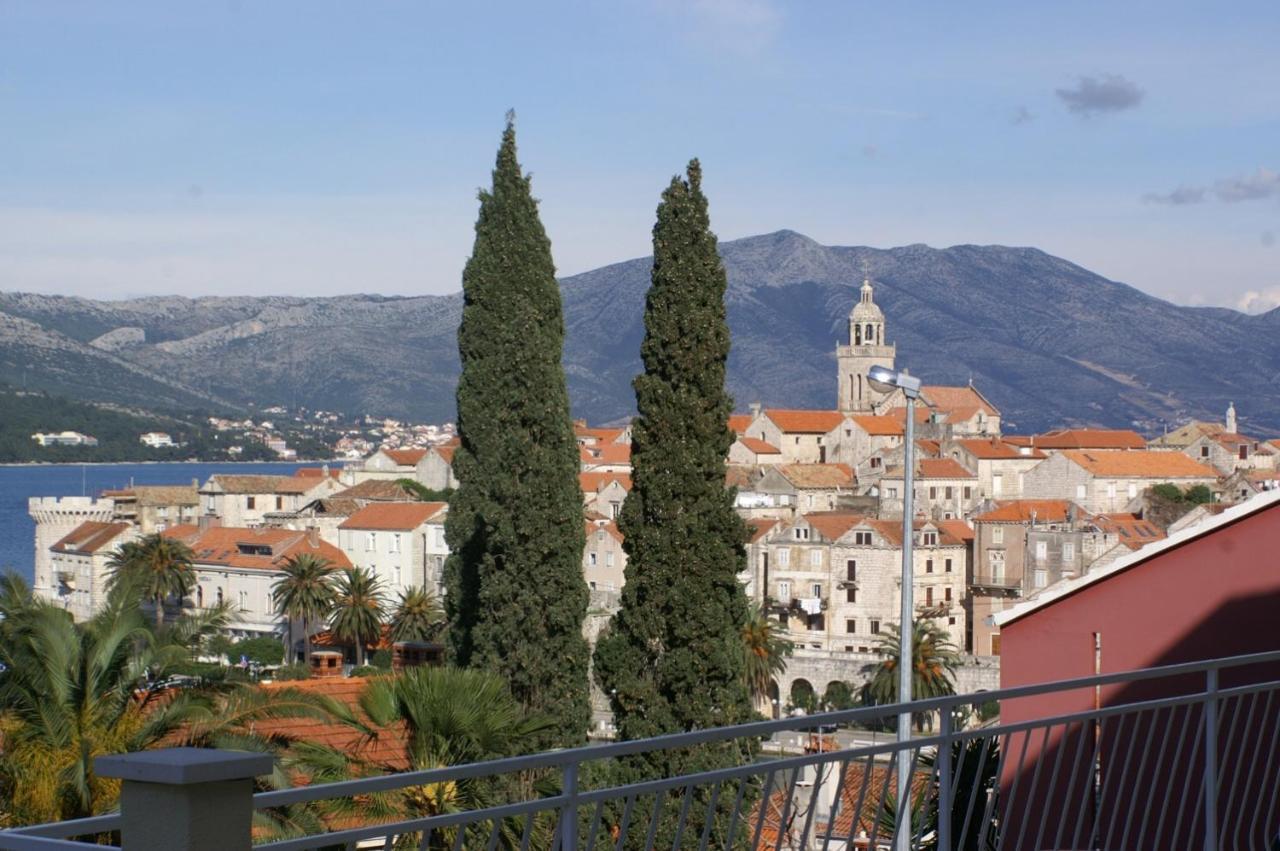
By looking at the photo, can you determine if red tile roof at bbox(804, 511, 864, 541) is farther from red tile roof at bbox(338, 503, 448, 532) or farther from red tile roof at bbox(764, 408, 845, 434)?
red tile roof at bbox(764, 408, 845, 434)

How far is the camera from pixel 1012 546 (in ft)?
277

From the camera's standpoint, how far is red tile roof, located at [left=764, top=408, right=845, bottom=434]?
127562 mm

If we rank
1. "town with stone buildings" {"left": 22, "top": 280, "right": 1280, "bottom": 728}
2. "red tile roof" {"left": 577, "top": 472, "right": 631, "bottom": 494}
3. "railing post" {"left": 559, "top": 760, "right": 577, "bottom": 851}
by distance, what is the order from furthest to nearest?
1. "red tile roof" {"left": 577, "top": 472, "right": 631, "bottom": 494}
2. "town with stone buildings" {"left": 22, "top": 280, "right": 1280, "bottom": 728}
3. "railing post" {"left": 559, "top": 760, "right": 577, "bottom": 851}

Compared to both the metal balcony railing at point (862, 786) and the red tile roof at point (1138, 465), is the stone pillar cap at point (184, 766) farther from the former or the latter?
the red tile roof at point (1138, 465)

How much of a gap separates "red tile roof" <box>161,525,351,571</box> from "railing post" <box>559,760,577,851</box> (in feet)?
277

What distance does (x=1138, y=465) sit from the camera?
349ft

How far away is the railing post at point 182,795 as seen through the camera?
348 centimetres

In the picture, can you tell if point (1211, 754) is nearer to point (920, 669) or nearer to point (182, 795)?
point (182, 795)

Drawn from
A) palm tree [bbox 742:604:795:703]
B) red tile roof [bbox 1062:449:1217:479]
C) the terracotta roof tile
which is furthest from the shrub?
red tile roof [bbox 1062:449:1217:479]

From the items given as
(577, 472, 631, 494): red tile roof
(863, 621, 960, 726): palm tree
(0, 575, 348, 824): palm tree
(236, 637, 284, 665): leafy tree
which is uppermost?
(0, 575, 348, 824): palm tree

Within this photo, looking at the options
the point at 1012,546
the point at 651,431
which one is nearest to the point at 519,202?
the point at 651,431

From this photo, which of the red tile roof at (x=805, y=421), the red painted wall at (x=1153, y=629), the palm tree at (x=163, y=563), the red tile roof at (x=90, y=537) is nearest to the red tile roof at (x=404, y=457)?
the red tile roof at (x=90, y=537)

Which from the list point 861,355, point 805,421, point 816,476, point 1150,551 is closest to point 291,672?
point 1150,551

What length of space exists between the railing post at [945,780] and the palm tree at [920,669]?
2114 inches
